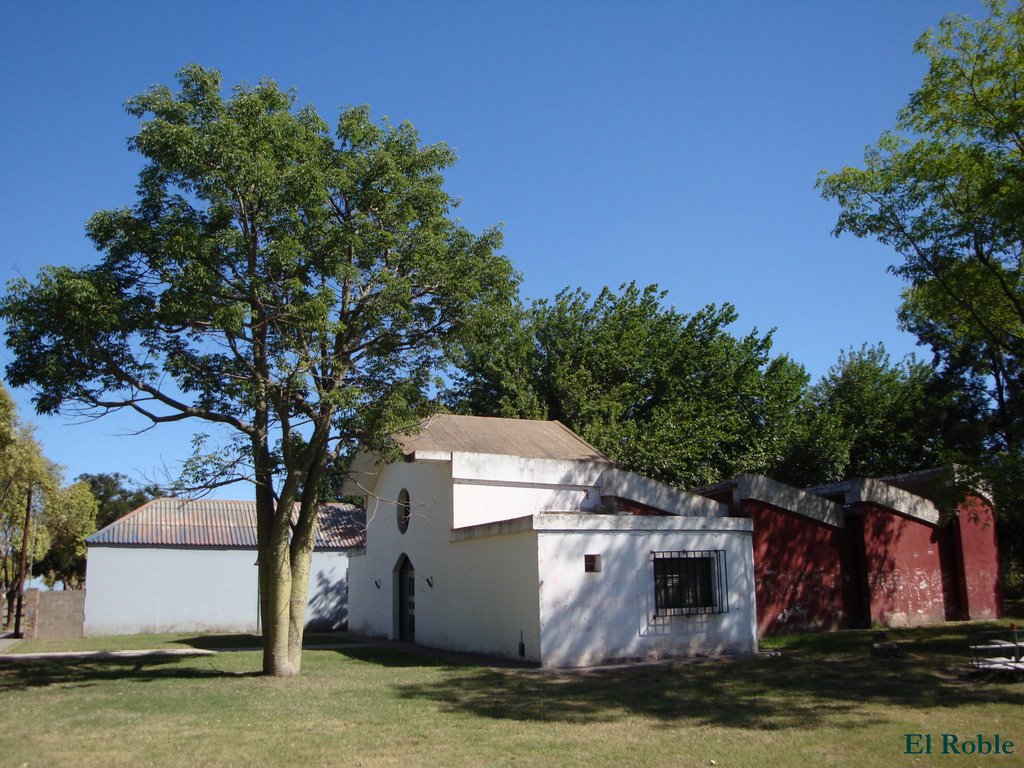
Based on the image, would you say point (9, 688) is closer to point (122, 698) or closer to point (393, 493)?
point (122, 698)

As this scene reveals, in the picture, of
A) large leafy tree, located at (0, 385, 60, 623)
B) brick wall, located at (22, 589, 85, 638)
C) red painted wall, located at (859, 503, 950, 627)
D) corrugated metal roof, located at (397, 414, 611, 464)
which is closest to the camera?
red painted wall, located at (859, 503, 950, 627)

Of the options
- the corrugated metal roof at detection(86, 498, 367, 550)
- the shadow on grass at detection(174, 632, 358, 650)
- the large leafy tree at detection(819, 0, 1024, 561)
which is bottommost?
the shadow on grass at detection(174, 632, 358, 650)

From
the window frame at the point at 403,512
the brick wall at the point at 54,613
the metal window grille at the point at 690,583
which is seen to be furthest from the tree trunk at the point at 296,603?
the brick wall at the point at 54,613

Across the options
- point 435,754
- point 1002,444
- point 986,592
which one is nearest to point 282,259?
point 435,754

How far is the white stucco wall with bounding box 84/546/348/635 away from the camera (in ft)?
92.7

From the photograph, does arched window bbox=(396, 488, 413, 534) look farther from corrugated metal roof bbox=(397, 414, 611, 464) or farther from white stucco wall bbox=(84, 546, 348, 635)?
white stucco wall bbox=(84, 546, 348, 635)

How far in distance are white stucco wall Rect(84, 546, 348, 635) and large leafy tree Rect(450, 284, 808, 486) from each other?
33.7 feet

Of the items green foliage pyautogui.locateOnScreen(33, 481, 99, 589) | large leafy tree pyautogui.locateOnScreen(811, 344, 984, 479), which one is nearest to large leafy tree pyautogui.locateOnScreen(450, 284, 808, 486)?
large leafy tree pyautogui.locateOnScreen(811, 344, 984, 479)

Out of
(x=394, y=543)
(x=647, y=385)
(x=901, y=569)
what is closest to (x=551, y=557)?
(x=394, y=543)

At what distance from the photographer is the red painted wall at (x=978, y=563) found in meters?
20.7

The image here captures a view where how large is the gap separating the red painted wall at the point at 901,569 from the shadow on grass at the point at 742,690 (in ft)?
13.4

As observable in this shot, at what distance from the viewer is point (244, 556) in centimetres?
3028

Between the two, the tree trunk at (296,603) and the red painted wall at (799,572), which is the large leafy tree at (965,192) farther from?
the tree trunk at (296,603)

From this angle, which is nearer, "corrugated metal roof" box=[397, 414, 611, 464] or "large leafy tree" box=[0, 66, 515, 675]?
"large leafy tree" box=[0, 66, 515, 675]
